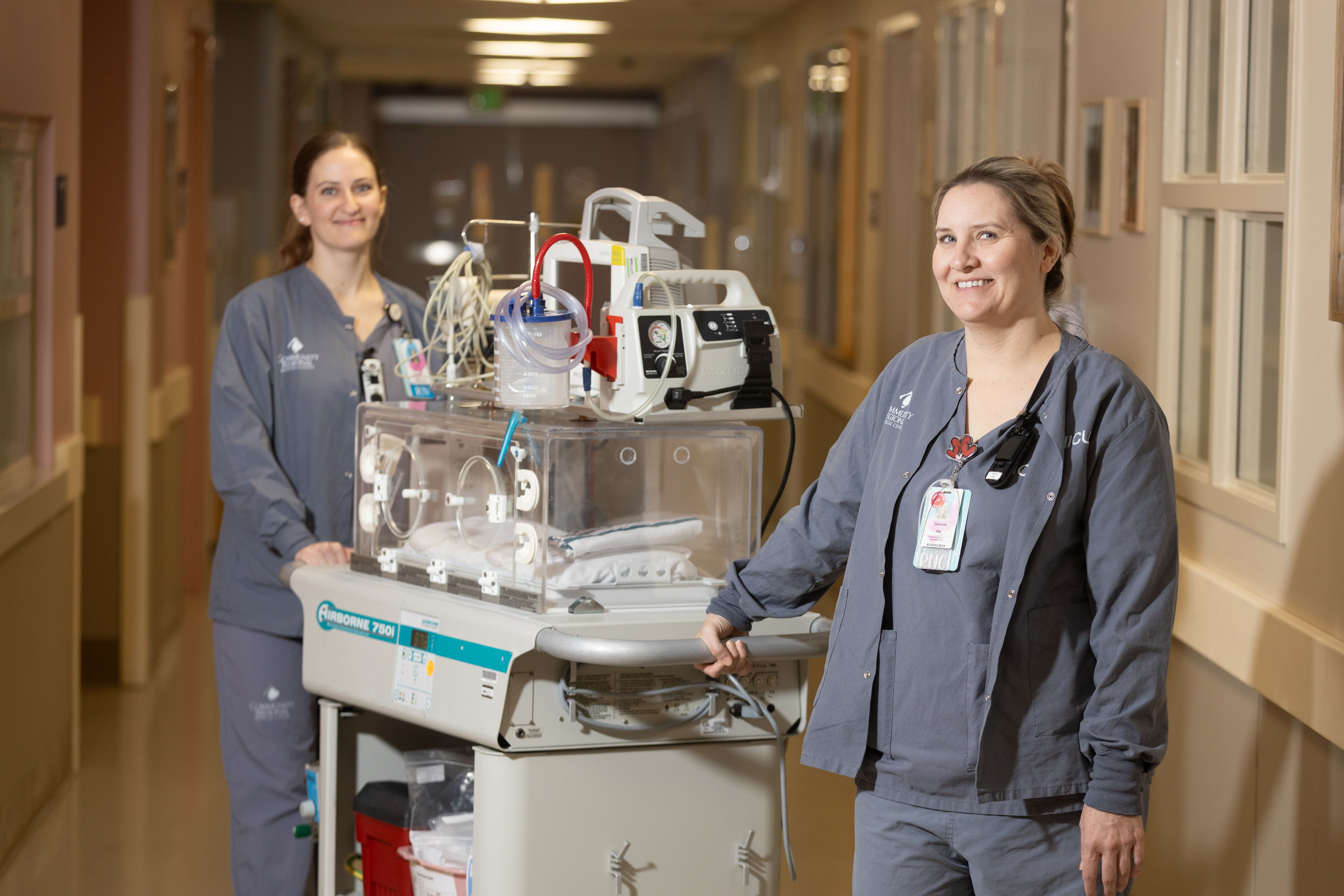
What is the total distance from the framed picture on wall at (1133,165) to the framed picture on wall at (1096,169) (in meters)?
0.06

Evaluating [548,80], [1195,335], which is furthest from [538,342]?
[548,80]

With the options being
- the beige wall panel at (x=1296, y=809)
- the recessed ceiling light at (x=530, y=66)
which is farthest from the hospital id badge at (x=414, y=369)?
the recessed ceiling light at (x=530, y=66)

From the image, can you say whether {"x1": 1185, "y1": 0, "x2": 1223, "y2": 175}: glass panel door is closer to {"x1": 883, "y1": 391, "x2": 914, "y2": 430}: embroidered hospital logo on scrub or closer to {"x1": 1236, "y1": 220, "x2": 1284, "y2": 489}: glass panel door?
{"x1": 1236, "y1": 220, "x2": 1284, "y2": 489}: glass panel door

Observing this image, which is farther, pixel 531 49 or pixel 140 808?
pixel 531 49

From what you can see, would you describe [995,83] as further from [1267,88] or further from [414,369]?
[414,369]

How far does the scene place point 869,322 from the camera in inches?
253

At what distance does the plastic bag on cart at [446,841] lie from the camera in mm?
2361

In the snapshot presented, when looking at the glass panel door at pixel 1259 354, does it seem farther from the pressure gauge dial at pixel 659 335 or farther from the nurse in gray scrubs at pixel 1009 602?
the pressure gauge dial at pixel 659 335

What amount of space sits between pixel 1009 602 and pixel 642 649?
1.86 ft

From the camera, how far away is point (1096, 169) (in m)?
3.58

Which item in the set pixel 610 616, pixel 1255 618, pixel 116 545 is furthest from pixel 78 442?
pixel 1255 618

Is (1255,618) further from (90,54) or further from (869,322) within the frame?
(90,54)

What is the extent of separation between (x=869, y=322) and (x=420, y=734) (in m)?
4.10

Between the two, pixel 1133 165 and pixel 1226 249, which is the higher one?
pixel 1133 165
